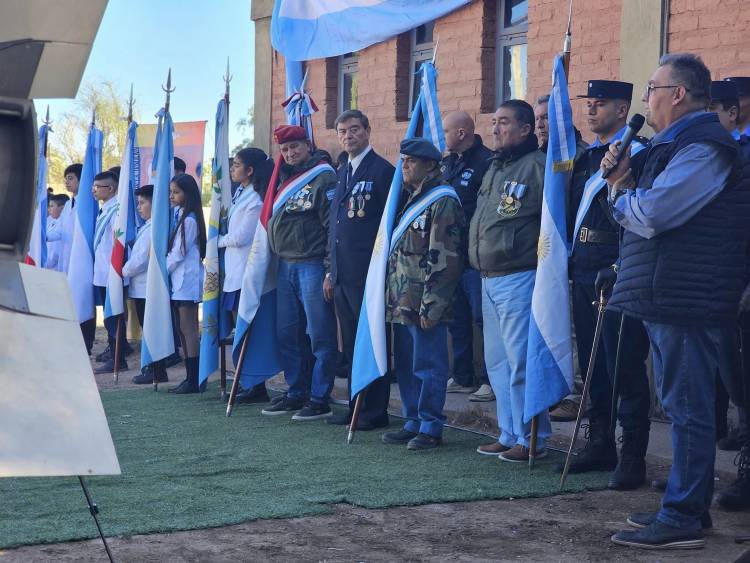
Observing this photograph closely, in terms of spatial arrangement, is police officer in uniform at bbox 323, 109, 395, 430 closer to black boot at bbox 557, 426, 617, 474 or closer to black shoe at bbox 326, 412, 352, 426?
black shoe at bbox 326, 412, 352, 426

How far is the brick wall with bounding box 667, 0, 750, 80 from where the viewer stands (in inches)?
297

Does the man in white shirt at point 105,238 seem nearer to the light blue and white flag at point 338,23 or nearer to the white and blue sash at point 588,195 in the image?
the light blue and white flag at point 338,23

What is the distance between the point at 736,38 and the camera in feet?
24.9

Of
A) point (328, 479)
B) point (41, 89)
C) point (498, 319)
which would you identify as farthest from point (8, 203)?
point (498, 319)

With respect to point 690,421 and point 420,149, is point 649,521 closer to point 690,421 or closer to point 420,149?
point 690,421

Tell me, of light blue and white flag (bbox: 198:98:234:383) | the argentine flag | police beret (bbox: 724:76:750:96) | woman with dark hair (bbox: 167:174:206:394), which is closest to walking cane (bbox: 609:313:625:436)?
police beret (bbox: 724:76:750:96)

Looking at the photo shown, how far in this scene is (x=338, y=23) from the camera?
11.6 meters

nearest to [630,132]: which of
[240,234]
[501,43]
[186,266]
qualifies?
[240,234]

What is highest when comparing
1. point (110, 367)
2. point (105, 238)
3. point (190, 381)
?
point (105, 238)

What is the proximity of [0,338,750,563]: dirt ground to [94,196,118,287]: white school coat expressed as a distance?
6.87 m

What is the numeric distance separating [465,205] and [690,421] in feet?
12.8

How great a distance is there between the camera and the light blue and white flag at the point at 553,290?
20.7ft

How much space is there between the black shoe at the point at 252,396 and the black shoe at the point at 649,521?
463cm

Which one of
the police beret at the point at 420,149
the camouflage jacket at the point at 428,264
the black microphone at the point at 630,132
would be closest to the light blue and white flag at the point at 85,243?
the camouflage jacket at the point at 428,264
